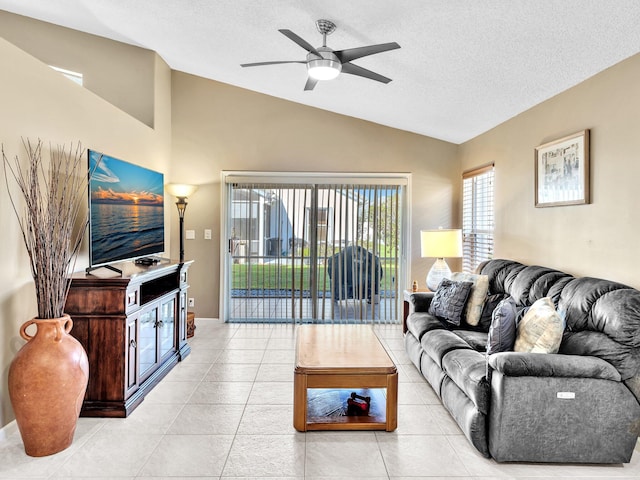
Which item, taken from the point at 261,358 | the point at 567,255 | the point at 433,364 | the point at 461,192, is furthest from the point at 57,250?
the point at 461,192

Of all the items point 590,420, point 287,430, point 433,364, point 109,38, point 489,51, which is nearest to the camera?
point 590,420

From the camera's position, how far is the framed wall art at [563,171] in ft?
10.2

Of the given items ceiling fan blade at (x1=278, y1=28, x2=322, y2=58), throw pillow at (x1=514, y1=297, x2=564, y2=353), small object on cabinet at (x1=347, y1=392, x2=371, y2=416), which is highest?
ceiling fan blade at (x1=278, y1=28, x2=322, y2=58)

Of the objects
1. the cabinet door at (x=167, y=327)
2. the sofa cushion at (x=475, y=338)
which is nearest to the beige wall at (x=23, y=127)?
the cabinet door at (x=167, y=327)

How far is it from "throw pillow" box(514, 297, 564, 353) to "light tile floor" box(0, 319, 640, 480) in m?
0.65

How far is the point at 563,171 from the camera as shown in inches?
132

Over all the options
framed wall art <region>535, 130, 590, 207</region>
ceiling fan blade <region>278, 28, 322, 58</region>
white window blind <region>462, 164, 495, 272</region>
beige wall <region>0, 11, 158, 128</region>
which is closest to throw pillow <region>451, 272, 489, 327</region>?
framed wall art <region>535, 130, 590, 207</region>

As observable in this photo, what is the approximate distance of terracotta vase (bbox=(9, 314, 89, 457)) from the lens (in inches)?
91.7

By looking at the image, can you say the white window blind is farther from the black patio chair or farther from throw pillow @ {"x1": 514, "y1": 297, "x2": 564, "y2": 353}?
throw pillow @ {"x1": 514, "y1": 297, "x2": 564, "y2": 353}

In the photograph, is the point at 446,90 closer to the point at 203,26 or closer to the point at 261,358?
the point at 203,26

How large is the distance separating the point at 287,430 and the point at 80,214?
90.7 inches

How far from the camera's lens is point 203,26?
367 centimetres

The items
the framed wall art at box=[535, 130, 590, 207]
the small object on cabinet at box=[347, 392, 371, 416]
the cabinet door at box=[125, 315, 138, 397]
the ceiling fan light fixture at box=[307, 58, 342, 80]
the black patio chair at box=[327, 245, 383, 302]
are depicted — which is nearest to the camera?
the ceiling fan light fixture at box=[307, 58, 342, 80]

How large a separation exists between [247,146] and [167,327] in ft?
8.74
